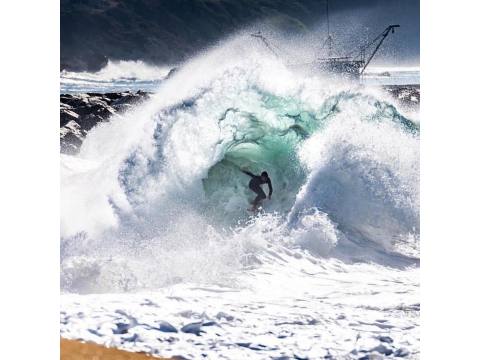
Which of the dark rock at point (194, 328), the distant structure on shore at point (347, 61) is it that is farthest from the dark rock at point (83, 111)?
the dark rock at point (194, 328)

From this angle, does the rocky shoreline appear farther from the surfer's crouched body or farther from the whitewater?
the surfer's crouched body

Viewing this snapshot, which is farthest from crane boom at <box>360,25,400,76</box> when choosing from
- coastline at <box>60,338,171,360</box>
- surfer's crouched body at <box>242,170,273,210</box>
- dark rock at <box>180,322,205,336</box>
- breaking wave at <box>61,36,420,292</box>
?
coastline at <box>60,338,171,360</box>

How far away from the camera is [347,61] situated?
306 centimetres

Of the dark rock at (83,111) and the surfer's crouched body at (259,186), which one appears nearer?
the surfer's crouched body at (259,186)

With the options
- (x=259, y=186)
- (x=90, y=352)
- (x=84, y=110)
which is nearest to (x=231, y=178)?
(x=259, y=186)

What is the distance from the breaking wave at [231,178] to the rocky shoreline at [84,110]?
0.15 ft

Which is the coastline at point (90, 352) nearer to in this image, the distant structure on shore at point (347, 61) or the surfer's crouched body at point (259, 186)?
the surfer's crouched body at point (259, 186)

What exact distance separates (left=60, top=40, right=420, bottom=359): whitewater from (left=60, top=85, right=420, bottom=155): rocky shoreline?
1.9 inches

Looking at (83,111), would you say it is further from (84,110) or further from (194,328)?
(194,328)

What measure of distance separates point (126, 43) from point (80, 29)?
256 millimetres

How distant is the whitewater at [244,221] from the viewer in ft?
9.77

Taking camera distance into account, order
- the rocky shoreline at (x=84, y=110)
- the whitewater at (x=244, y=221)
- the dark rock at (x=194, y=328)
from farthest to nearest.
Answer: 1. the rocky shoreline at (x=84, y=110)
2. the dark rock at (x=194, y=328)
3. the whitewater at (x=244, y=221)
